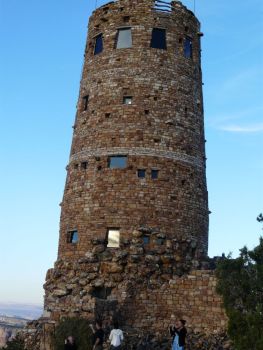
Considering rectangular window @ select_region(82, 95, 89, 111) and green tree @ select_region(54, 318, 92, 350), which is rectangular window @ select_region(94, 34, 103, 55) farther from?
green tree @ select_region(54, 318, 92, 350)

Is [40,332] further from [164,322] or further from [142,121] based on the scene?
[142,121]

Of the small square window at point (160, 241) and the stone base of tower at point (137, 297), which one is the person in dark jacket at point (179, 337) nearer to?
the stone base of tower at point (137, 297)

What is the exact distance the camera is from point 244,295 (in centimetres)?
1600

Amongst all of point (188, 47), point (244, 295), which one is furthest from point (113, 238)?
point (188, 47)

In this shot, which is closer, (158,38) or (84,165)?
(84,165)

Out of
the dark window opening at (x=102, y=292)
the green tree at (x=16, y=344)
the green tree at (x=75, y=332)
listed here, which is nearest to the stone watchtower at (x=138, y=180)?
the dark window opening at (x=102, y=292)

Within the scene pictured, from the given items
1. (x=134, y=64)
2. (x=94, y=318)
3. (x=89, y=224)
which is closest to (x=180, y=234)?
(x=89, y=224)

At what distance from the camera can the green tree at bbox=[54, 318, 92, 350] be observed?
19000mm

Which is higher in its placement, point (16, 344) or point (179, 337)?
point (179, 337)

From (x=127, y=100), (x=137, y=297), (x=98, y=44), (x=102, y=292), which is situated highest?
(x=98, y=44)

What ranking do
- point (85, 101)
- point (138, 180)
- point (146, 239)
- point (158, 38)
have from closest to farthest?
point (146, 239), point (138, 180), point (158, 38), point (85, 101)

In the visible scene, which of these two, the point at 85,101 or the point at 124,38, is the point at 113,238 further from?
the point at 124,38

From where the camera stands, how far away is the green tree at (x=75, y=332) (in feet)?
62.3

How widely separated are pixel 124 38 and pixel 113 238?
10918 mm
